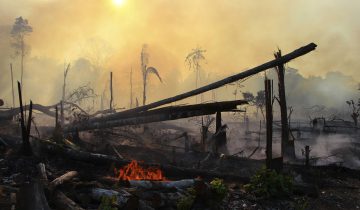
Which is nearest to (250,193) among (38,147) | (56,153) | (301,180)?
(301,180)

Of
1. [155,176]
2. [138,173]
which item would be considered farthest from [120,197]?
[155,176]

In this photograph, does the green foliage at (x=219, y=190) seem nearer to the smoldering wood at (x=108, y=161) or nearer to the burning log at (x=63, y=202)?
the smoldering wood at (x=108, y=161)

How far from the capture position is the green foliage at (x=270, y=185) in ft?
34.1

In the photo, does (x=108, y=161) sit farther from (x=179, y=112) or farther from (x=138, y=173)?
(x=179, y=112)

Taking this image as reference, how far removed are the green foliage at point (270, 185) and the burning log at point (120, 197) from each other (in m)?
4.25

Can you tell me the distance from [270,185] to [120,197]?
476 cm

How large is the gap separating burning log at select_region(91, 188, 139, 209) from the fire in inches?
71.2

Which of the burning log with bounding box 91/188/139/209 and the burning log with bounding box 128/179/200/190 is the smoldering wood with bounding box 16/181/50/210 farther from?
the burning log with bounding box 128/179/200/190

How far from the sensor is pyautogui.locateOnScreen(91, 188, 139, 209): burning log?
7738 millimetres

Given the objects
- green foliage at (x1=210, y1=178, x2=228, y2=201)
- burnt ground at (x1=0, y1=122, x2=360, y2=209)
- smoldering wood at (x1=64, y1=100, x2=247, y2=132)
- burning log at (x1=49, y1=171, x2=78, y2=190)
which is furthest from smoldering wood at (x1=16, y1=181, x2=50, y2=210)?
smoldering wood at (x1=64, y1=100, x2=247, y2=132)

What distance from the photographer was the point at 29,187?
7488 mm

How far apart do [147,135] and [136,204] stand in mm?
16004

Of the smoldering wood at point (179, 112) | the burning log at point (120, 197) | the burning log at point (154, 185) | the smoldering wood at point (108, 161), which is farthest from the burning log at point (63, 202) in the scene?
the smoldering wood at point (179, 112)

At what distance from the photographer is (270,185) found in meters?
10.5
